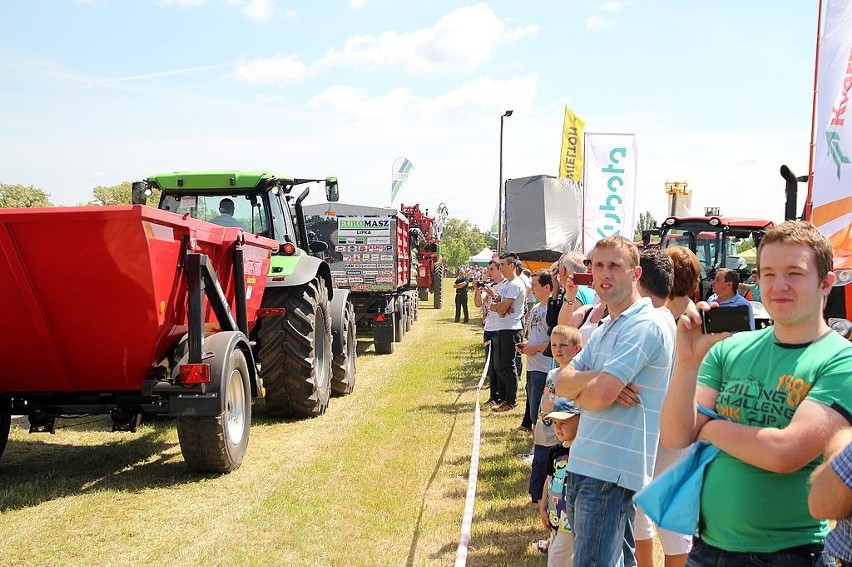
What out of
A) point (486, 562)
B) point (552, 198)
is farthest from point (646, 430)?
point (552, 198)

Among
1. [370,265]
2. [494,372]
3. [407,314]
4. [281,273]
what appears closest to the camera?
[281,273]

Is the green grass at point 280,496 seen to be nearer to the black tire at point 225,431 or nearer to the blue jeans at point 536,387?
the black tire at point 225,431

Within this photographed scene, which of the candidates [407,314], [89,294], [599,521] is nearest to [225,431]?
[89,294]

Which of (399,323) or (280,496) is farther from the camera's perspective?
(399,323)

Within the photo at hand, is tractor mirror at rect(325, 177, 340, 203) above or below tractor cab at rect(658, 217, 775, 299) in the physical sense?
above

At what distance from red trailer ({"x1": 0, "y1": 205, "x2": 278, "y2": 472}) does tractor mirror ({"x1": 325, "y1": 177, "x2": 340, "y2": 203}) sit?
8.79 feet

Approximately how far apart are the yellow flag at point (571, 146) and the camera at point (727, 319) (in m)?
15.1

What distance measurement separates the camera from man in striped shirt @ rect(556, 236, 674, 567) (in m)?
2.88

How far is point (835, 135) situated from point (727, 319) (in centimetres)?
559

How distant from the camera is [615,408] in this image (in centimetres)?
297

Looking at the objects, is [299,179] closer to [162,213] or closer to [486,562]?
[162,213]

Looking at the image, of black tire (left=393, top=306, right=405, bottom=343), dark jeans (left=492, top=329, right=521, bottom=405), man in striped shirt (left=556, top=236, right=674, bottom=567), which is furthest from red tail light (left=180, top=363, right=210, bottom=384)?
black tire (left=393, top=306, right=405, bottom=343)

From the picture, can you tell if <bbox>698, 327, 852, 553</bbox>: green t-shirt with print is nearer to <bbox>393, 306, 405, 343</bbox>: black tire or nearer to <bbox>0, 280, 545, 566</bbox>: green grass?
<bbox>0, 280, 545, 566</bbox>: green grass

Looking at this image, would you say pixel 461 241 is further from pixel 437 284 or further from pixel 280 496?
pixel 280 496
